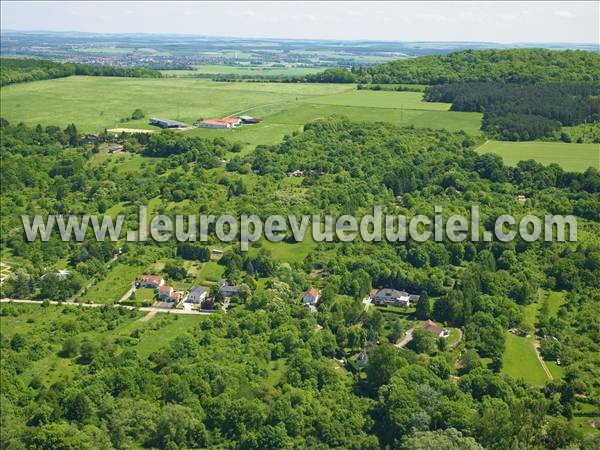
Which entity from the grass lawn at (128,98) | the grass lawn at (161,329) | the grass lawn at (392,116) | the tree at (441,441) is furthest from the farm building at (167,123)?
the tree at (441,441)

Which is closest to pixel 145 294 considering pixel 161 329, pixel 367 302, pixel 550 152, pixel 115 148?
pixel 161 329

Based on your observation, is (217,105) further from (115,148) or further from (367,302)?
(367,302)

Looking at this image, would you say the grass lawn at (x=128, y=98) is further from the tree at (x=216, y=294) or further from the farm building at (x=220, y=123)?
the tree at (x=216, y=294)

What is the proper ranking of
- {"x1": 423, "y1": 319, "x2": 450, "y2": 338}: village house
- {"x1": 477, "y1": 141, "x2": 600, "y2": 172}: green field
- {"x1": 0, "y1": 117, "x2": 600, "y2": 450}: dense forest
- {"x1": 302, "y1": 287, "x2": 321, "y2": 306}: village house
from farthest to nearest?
1. {"x1": 477, "y1": 141, "x2": 600, "y2": 172}: green field
2. {"x1": 302, "y1": 287, "x2": 321, "y2": 306}: village house
3. {"x1": 423, "y1": 319, "x2": 450, "y2": 338}: village house
4. {"x1": 0, "y1": 117, "x2": 600, "y2": 450}: dense forest

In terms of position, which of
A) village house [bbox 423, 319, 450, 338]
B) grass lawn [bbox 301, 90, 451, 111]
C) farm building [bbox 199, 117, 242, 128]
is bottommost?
village house [bbox 423, 319, 450, 338]

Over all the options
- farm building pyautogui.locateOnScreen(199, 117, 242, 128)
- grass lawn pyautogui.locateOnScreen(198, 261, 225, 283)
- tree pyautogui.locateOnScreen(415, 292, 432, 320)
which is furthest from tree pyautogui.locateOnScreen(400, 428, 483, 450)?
farm building pyautogui.locateOnScreen(199, 117, 242, 128)

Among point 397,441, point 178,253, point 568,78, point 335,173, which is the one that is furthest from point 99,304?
point 568,78

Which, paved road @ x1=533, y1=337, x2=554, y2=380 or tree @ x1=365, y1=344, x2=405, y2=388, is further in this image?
paved road @ x1=533, y1=337, x2=554, y2=380

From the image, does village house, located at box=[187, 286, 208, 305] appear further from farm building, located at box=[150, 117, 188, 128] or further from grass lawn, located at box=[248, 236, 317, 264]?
farm building, located at box=[150, 117, 188, 128]
